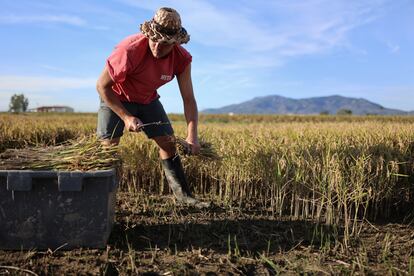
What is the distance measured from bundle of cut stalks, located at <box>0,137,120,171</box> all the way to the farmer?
153mm

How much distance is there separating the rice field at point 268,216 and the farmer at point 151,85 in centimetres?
33

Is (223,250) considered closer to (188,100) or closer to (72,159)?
(72,159)

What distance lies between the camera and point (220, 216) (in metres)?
3.26

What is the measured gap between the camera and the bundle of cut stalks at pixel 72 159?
2.52 m

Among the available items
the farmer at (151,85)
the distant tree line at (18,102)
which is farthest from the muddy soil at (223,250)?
the distant tree line at (18,102)

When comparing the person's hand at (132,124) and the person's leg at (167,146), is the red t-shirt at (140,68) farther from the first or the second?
the person's hand at (132,124)

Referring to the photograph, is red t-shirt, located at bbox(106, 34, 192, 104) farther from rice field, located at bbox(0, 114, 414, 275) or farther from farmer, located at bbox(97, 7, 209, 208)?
rice field, located at bbox(0, 114, 414, 275)

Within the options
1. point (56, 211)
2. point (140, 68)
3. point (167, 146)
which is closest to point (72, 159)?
point (56, 211)

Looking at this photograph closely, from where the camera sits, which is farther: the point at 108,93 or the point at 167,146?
the point at 167,146

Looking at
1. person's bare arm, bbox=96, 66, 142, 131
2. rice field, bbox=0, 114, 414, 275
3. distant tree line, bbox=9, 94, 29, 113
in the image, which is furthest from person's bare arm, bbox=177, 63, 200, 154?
distant tree line, bbox=9, 94, 29, 113

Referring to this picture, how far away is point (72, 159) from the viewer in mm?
2541

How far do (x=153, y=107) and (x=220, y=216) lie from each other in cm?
108

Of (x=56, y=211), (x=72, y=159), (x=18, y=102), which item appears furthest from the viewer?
(x=18, y=102)

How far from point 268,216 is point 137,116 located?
140 cm
